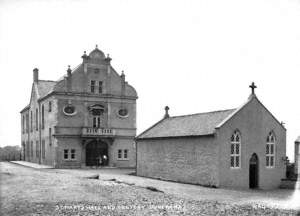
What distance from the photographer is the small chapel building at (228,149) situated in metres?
30.1

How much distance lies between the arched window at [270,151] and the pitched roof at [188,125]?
4379mm

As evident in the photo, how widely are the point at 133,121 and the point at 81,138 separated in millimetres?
7534

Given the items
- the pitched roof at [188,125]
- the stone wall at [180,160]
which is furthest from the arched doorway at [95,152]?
the pitched roof at [188,125]

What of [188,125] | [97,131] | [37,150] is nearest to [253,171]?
[188,125]

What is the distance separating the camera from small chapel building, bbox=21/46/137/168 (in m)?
47.7

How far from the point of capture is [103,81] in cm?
5044

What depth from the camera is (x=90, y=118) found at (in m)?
49.4

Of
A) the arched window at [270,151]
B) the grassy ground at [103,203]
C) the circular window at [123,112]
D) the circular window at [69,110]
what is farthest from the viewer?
the circular window at [123,112]

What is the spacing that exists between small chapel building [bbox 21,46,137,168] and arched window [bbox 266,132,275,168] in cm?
2149

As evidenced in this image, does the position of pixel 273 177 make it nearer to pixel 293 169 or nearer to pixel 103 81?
pixel 293 169

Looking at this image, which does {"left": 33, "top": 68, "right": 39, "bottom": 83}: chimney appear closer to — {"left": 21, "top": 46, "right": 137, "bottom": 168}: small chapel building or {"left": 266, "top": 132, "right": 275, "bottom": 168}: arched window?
{"left": 21, "top": 46, "right": 137, "bottom": 168}: small chapel building

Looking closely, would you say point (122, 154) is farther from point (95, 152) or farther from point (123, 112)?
point (123, 112)

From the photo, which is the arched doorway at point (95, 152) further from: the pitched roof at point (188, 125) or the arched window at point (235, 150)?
the arched window at point (235, 150)

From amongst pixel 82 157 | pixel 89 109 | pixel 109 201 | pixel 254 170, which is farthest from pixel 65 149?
pixel 109 201
